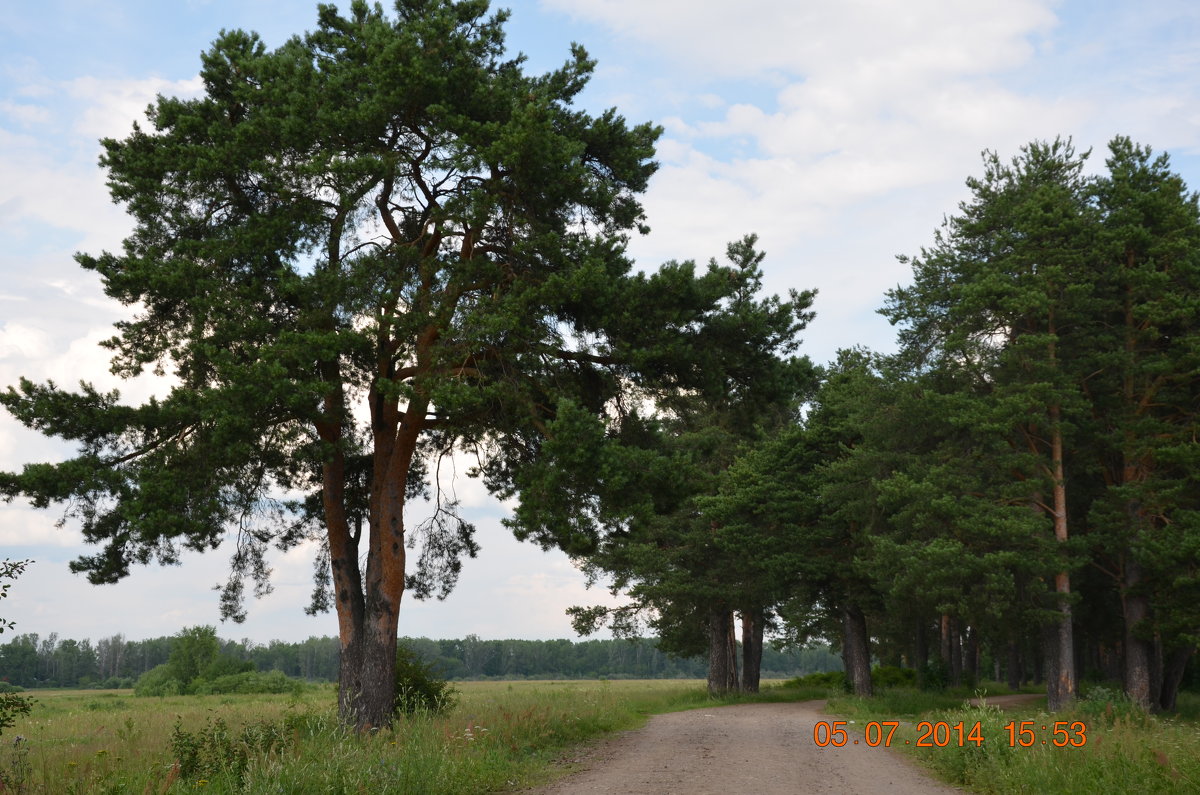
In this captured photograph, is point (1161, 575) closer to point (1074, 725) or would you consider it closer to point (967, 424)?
point (967, 424)

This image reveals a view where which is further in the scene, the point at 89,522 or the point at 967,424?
the point at 967,424

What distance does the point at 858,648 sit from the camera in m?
35.1

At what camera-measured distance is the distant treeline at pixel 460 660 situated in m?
118

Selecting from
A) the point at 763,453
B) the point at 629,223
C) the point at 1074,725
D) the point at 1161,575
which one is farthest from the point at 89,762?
the point at 763,453

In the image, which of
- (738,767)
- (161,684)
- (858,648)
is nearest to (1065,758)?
(738,767)

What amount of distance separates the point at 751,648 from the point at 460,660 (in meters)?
94.4

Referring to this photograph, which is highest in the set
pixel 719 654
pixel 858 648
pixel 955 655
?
pixel 858 648

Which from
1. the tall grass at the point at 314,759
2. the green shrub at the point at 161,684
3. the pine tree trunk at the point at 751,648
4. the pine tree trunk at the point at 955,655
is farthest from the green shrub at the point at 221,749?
the green shrub at the point at 161,684

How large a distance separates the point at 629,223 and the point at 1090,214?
1728cm

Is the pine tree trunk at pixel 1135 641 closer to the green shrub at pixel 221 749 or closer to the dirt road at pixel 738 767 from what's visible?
the dirt road at pixel 738 767

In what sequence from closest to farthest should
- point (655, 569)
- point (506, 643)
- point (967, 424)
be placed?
point (967, 424)
point (655, 569)
point (506, 643)

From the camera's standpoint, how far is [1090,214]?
27.3m

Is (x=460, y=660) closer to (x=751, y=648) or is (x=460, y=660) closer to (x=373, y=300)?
(x=751, y=648)

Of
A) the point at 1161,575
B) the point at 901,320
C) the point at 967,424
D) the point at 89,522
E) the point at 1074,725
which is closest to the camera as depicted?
the point at 1074,725
